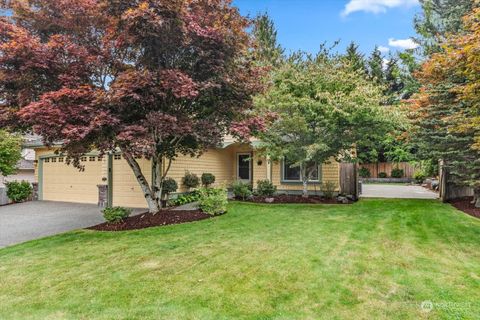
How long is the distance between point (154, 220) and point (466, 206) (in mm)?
10501

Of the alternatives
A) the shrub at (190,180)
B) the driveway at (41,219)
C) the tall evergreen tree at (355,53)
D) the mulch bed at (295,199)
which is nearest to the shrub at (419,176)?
the tall evergreen tree at (355,53)

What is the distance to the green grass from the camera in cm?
356

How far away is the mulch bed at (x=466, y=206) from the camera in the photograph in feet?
31.5

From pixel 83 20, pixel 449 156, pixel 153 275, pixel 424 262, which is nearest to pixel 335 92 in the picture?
pixel 449 156

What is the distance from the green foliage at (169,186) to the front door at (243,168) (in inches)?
202

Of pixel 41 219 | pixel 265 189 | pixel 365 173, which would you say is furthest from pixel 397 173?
pixel 41 219

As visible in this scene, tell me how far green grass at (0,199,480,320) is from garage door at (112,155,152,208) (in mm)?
4167

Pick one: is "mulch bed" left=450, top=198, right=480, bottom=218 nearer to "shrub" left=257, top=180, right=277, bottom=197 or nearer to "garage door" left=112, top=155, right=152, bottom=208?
"shrub" left=257, top=180, right=277, bottom=197

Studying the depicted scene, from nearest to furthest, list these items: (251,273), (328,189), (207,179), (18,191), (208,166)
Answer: (251,273) → (328,189) → (207,179) → (18,191) → (208,166)

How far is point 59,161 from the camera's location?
14328 mm

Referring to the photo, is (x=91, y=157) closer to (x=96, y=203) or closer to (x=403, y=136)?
(x=96, y=203)

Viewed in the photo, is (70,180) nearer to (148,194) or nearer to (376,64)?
(148,194)

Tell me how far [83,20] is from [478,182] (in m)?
11.5

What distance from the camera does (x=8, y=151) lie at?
1455cm
